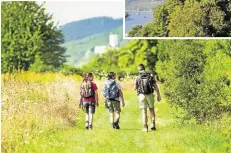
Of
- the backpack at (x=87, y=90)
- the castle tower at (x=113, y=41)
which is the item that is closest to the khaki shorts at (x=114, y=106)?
the backpack at (x=87, y=90)

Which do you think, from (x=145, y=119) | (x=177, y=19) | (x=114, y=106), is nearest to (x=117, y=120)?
(x=114, y=106)

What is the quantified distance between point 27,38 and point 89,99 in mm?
1593

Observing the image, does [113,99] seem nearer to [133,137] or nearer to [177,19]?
[133,137]

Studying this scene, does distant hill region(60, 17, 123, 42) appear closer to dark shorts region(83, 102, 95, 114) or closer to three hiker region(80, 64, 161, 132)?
three hiker region(80, 64, 161, 132)

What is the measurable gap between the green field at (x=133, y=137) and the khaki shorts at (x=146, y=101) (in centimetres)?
9

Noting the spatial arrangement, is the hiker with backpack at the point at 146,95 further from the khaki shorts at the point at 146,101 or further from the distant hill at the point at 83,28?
the distant hill at the point at 83,28

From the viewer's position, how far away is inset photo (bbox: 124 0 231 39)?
14.0 metres

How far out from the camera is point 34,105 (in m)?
14.8

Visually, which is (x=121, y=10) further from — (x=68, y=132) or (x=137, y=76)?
(x=68, y=132)

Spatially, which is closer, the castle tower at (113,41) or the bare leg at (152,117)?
the bare leg at (152,117)

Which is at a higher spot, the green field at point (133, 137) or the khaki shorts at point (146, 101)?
the khaki shorts at point (146, 101)

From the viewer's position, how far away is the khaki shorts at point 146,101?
14.3m

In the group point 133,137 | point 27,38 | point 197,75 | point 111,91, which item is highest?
point 27,38

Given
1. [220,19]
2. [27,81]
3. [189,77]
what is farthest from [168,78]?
[27,81]
